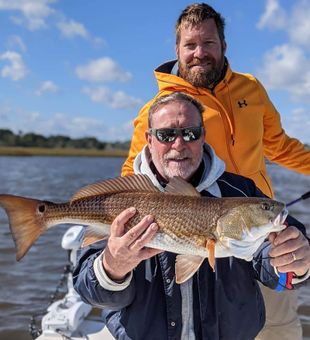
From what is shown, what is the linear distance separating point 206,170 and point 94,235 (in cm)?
93

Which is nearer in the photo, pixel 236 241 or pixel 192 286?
pixel 236 241

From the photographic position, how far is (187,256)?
9.62 feet

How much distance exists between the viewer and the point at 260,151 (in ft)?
15.1

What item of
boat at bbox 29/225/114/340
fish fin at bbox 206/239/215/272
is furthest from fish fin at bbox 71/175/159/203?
boat at bbox 29/225/114/340

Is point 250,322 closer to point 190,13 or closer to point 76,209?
point 76,209

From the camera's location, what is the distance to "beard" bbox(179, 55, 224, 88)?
443cm

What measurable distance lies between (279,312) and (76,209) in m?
2.64

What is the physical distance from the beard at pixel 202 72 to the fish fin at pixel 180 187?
5.49ft

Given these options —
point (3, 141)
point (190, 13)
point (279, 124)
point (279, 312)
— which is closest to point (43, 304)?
point (279, 312)

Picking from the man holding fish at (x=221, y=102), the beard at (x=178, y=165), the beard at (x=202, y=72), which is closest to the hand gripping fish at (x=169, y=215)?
the beard at (x=178, y=165)

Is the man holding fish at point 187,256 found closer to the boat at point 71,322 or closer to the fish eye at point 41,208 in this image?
the fish eye at point 41,208

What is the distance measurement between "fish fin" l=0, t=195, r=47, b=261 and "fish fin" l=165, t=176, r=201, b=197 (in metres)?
0.87

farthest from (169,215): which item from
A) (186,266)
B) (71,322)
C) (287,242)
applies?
(71,322)

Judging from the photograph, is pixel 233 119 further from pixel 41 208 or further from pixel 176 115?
pixel 41 208
